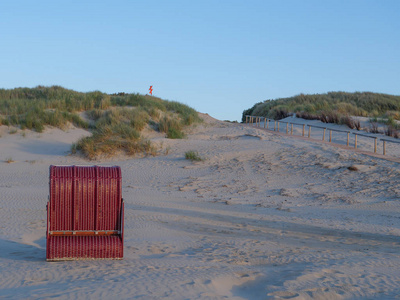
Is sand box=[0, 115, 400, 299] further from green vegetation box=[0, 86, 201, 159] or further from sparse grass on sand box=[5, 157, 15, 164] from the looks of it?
green vegetation box=[0, 86, 201, 159]

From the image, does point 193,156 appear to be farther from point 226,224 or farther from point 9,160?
point 226,224

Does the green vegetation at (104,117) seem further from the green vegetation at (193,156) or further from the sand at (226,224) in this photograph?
the green vegetation at (193,156)

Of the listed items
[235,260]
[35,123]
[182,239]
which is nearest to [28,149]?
[35,123]

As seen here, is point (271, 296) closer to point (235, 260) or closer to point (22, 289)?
point (235, 260)

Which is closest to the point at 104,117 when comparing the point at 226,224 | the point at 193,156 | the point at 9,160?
the point at 9,160

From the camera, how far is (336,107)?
145 feet

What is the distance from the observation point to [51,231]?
8.03 meters

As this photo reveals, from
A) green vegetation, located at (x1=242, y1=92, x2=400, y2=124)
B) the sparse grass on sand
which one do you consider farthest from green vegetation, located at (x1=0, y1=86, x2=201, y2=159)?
green vegetation, located at (x1=242, y1=92, x2=400, y2=124)

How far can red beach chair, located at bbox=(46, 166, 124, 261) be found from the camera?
7.91 m

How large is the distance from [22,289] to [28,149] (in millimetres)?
18083

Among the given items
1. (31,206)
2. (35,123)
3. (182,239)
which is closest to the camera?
(182,239)

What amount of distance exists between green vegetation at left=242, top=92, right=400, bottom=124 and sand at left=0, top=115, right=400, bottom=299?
50.5 feet

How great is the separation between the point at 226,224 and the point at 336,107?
34865mm

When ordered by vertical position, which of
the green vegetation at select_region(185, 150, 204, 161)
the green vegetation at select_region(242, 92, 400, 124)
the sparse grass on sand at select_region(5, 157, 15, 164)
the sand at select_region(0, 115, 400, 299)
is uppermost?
the green vegetation at select_region(242, 92, 400, 124)
